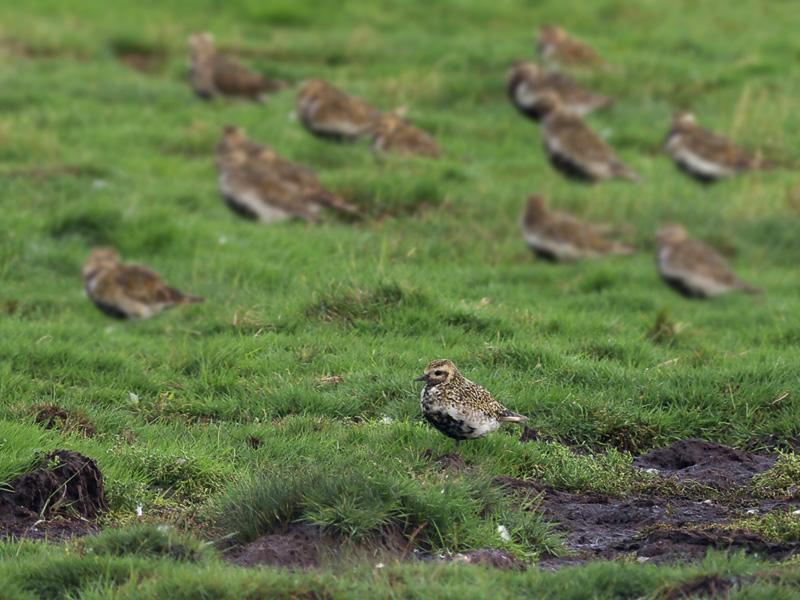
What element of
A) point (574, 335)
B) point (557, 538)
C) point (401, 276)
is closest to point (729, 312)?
point (574, 335)

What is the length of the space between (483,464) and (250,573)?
2.26 m

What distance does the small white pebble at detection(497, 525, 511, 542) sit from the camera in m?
7.03

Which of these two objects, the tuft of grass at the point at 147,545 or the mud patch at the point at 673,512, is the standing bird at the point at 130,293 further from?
the tuft of grass at the point at 147,545

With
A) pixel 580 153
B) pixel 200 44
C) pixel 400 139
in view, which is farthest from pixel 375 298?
pixel 200 44

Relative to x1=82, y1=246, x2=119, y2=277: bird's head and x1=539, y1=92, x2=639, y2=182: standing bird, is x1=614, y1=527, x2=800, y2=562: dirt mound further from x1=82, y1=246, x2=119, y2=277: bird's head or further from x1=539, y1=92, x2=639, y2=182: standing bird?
x1=539, y1=92, x2=639, y2=182: standing bird

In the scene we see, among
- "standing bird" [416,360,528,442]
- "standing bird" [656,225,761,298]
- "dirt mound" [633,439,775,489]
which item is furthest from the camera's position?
"standing bird" [656,225,761,298]

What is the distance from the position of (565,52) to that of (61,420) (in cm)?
1300

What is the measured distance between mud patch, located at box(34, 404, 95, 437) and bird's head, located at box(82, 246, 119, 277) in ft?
12.1

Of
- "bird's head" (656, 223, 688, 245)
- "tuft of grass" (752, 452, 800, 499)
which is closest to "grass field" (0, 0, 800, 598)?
"tuft of grass" (752, 452, 800, 499)

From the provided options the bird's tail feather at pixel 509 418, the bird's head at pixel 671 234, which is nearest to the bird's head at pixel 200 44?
the bird's head at pixel 671 234

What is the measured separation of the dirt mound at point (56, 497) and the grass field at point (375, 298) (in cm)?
17

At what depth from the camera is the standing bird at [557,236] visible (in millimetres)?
14406

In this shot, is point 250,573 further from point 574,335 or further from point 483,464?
point 574,335

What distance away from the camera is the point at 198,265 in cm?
1340
